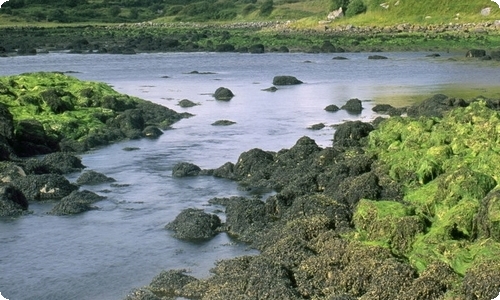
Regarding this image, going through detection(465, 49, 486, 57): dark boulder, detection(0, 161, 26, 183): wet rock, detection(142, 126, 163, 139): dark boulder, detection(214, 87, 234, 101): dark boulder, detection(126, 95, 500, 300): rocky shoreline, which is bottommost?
detection(465, 49, 486, 57): dark boulder

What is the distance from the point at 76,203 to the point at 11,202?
1.15m

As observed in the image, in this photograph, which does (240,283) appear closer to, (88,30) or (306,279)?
(306,279)

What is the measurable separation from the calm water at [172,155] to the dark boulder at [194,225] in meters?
0.23

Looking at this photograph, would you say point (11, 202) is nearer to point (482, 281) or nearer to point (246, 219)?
point (246, 219)

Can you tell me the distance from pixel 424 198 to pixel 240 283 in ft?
12.8

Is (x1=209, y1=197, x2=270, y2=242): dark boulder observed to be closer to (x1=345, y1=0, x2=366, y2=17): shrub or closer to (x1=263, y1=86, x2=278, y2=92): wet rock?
(x1=263, y1=86, x2=278, y2=92): wet rock

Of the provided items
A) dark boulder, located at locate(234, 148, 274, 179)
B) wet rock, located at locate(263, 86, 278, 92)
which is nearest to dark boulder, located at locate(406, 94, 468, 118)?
dark boulder, located at locate(234, 148, 274, 179)

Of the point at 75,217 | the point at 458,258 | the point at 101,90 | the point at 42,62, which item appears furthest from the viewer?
the point at 42,62

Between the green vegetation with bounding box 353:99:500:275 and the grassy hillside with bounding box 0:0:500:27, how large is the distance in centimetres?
4977

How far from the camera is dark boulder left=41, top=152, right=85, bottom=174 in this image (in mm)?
18156

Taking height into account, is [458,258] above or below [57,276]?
above

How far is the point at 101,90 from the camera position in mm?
28047

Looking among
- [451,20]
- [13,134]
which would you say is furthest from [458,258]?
[451,20]

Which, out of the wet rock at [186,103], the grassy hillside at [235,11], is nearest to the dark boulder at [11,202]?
the wet rock at [186,103]
